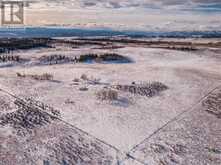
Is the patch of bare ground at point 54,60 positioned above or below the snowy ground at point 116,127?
above

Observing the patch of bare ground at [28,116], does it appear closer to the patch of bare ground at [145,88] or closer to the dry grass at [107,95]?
the dry grass at [107,95]

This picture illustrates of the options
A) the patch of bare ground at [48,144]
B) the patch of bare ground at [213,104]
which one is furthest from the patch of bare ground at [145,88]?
the patch of bare ground at [48,144]

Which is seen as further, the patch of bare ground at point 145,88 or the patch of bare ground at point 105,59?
the patch of bare ground at point 105,59

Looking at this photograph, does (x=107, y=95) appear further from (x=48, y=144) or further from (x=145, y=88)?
(x=48, y=144)

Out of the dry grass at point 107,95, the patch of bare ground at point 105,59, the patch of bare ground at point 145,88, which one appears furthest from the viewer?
the patch of bare ground at point 105,59

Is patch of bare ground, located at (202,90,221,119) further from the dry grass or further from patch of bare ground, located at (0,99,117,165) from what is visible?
patch of bare ground, located at (0,99,117,165)

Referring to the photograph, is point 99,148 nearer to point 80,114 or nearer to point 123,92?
point 80,114

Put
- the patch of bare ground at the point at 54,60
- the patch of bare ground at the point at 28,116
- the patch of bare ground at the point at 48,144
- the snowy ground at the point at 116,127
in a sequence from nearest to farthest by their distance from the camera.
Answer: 1. the patch of bare ground at the point at 48,144
2. the snowy ground at the point at 116,127
3. the patch of bare ground at the point at 28,116
4. the patch of bare ground at the point at 54,60

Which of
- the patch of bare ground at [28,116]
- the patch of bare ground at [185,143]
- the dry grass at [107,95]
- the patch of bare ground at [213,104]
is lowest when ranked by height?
the patch of bare ground at [185,143]

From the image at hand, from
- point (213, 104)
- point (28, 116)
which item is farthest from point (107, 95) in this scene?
point (213, 104)
